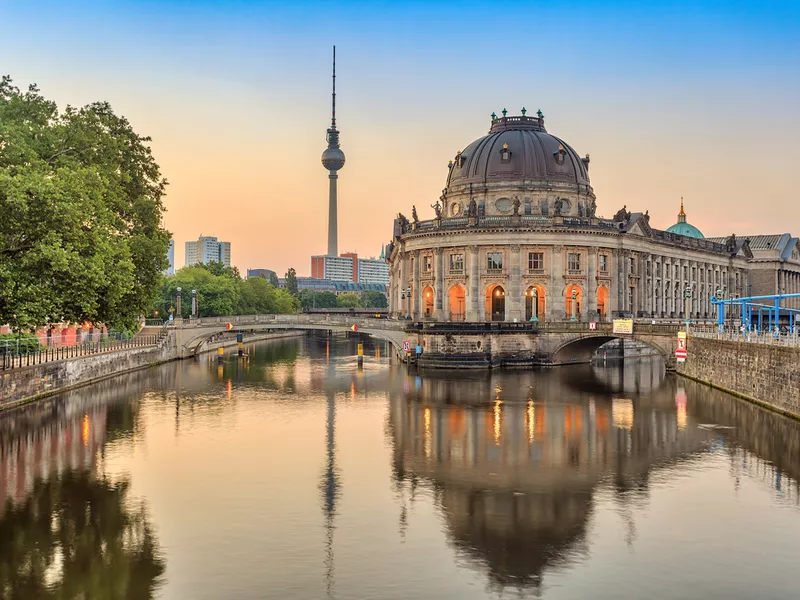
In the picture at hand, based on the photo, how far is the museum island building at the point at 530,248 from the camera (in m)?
97.2

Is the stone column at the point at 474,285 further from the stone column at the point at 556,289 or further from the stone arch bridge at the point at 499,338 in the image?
the stone arch bridge at the point at 499,338

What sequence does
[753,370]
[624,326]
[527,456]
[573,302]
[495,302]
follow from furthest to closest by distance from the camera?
[495,302], [573,302], [624,326], [753,370], [527,456]

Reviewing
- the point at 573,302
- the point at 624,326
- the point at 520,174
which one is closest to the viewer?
the point at 624,326

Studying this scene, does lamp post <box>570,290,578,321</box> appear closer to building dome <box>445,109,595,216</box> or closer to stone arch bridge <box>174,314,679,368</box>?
stone arch bridge <box>174,314,679,368</box>

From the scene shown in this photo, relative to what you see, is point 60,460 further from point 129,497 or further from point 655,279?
point 655,279

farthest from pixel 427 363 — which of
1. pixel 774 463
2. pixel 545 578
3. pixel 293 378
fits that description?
pixel 545 578

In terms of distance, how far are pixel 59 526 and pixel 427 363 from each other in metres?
61.2

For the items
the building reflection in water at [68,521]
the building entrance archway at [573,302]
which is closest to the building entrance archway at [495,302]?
the building entrance archway at [573,302]

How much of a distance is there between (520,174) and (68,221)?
7524 cm

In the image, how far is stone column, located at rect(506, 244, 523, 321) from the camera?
318ft

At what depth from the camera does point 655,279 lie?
113625 millimetres

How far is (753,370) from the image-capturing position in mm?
54750

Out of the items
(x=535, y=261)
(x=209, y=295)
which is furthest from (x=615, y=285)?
(x=209, y=295)

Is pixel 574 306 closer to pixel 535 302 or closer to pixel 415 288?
pixel 535 302
